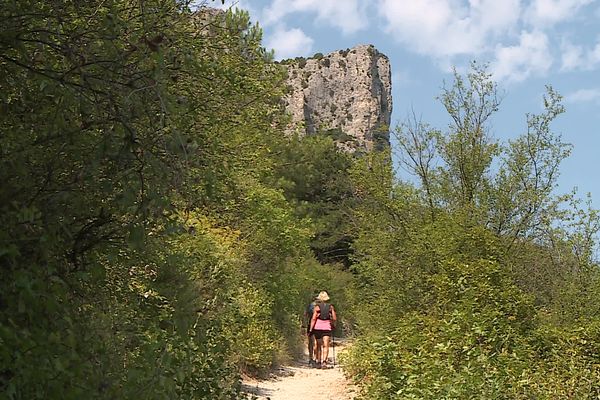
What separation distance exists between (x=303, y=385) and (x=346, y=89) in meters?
75.1

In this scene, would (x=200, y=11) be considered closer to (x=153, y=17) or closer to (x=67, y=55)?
(x=153, y=17)

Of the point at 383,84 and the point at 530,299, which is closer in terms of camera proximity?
the point at 530,299

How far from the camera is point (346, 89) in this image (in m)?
88.1

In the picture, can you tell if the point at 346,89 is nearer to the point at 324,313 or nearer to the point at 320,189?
the point at 320,189

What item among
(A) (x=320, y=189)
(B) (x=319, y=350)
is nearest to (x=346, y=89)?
(A) (x=320, y=189)

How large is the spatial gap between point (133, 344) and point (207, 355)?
21.8 inches

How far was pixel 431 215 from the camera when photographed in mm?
15102

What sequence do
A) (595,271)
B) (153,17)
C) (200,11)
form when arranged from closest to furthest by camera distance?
(153,17)
(200,11)
(595,271)

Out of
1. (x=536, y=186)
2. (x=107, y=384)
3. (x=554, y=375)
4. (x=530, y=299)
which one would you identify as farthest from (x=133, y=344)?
(x=536, y=186)

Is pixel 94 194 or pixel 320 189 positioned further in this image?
pixel 320 189

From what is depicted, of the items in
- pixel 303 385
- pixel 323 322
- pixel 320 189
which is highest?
pixel 320 189

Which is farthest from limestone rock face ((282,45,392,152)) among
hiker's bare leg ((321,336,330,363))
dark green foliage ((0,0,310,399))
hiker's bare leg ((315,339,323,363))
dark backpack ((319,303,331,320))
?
dark green foliage ((0,0,310,399))

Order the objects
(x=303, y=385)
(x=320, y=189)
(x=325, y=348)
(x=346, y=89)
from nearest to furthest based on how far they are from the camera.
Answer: (x=303, y=385) < (x=325, y=348) < (x=320, y=189) < (x=346, y=89)

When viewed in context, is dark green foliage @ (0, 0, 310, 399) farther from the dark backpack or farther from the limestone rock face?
the limestone rock face
